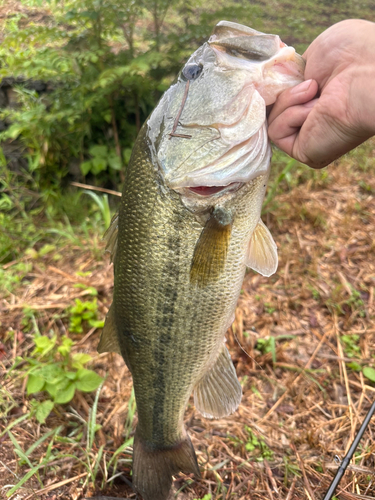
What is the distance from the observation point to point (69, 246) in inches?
146

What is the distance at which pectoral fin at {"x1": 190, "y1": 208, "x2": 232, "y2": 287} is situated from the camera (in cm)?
138

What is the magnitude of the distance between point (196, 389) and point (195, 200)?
98 cm

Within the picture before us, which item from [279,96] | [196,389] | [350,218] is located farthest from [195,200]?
[350,218]

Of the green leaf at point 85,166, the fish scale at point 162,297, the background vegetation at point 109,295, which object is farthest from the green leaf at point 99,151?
the fish scale at point 162,297

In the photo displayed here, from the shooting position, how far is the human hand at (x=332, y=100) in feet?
4.32

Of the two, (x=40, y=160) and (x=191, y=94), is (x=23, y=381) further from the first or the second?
(x=40, y=160)

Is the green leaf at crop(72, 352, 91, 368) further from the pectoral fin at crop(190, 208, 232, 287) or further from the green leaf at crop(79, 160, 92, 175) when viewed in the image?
the green leaf at crop(79, 160, 92, 175)

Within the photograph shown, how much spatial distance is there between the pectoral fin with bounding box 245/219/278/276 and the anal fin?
0.45m

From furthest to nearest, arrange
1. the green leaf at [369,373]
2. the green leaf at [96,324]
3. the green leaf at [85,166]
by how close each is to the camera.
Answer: the green leaf at [85,166]
the green leaf at [96,324]
the green leaf at [369,373]

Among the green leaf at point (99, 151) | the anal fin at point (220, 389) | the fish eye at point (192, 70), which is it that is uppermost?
the fish eye at point (192, 70)

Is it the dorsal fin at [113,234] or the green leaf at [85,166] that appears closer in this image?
the dorsal fin at [113,234]

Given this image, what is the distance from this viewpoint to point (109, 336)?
67.1 inches

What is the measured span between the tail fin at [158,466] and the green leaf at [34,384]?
744 mm

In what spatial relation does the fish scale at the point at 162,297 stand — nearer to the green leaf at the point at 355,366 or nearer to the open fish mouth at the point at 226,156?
the open fish mouth at the point at 226,156
